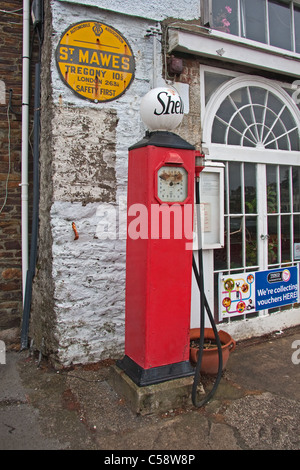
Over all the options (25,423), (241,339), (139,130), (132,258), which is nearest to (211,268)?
(241,339)

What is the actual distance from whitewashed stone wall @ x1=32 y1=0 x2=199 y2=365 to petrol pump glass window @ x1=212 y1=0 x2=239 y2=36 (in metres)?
0.80

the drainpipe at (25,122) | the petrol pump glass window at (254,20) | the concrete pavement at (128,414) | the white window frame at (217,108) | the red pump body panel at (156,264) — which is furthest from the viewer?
the petrol pump glass window at (254,20)

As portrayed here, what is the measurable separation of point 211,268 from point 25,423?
2524mm

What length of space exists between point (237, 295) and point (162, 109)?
8.44 feet

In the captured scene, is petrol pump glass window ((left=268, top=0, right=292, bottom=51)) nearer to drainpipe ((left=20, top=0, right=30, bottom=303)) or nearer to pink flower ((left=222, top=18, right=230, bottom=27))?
pink flower ((left=222, top=18, right=230, bottom=27))

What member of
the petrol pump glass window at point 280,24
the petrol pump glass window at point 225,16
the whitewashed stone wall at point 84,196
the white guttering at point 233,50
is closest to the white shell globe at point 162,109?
the whitewashed stone wall at point 84,196

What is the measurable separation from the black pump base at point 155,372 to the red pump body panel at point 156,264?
4 centimetres

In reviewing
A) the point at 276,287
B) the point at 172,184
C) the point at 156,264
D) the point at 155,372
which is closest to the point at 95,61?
the point at 172,184

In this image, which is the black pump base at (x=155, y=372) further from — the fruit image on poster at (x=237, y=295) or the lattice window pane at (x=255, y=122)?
the lattice window pane at (x=255, y=122)

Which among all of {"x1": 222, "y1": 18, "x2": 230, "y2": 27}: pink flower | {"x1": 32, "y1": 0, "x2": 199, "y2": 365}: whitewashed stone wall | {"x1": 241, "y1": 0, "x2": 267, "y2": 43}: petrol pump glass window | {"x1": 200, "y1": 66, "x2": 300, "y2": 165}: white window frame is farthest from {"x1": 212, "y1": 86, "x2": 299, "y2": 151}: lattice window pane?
{"x1": 32, "y1": 0, "x2": 199, "y2": 365}: whitewashed stone wall

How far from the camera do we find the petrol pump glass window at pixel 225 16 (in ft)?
15.0

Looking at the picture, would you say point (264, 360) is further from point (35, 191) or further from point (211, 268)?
point (35, 191)

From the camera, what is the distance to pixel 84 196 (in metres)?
3.92

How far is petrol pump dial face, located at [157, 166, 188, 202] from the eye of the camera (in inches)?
120
